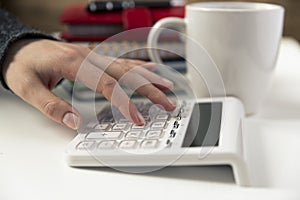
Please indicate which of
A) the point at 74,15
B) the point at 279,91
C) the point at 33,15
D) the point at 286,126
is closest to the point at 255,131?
the point at 286,126

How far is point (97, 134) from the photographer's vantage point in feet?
1.28

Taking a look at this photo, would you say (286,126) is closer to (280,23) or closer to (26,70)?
(280,23)

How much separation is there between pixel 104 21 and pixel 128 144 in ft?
1.25

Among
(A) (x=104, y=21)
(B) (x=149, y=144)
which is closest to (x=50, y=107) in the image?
(B) (x=149, y=144)

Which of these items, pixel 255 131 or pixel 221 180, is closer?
pixel 221 180

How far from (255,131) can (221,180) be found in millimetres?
120

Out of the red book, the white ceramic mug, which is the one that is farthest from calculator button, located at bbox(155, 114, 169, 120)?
the red book

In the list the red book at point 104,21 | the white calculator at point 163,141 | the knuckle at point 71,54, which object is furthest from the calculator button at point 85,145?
the red book at point 104,21

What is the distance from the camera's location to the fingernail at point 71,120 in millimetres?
401

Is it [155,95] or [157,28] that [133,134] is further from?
[157,28]

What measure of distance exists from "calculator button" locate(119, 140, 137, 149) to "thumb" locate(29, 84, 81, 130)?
0.20 feet

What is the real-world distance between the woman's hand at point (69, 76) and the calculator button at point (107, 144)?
0.14 ft

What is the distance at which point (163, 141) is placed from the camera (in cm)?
35

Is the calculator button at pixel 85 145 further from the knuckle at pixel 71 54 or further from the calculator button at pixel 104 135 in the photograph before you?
the knuckle at pixel 71 54
